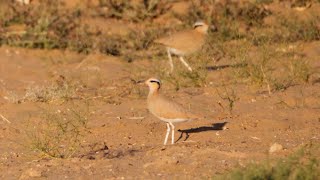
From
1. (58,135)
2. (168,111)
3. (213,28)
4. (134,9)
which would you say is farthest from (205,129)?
(134,9)

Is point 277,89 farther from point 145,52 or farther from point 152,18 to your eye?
point 152,18

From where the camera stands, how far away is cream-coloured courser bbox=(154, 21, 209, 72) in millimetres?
12039

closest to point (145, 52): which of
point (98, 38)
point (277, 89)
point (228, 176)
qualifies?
point (98, 38)

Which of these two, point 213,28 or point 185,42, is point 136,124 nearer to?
point 185,42

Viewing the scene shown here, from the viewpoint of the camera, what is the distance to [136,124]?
29.2 ft

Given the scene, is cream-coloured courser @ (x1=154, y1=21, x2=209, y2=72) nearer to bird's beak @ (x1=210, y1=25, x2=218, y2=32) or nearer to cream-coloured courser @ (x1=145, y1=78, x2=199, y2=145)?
bird's beak @ (x1=210, y1=25, x2=218, y2=32)

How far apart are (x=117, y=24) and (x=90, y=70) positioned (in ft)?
7.92

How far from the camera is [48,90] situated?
10.4m

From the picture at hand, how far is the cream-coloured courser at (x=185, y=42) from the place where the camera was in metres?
12.0

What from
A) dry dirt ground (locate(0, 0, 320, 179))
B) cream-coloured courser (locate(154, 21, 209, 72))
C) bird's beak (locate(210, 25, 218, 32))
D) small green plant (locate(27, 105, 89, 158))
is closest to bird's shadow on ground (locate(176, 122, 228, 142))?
dry dirt ground (locate(0, 0, 320, 179))

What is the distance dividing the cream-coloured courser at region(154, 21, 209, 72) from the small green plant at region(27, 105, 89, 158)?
2712 mm

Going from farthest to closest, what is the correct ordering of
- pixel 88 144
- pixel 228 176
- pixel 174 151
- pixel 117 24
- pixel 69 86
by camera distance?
pixel 117 24, pixel 69 86, pixel 88 144, pixel 174 151, pixel 228 176

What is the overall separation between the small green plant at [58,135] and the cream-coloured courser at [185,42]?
2.71 metres

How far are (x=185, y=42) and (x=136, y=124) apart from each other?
3.40 metres
